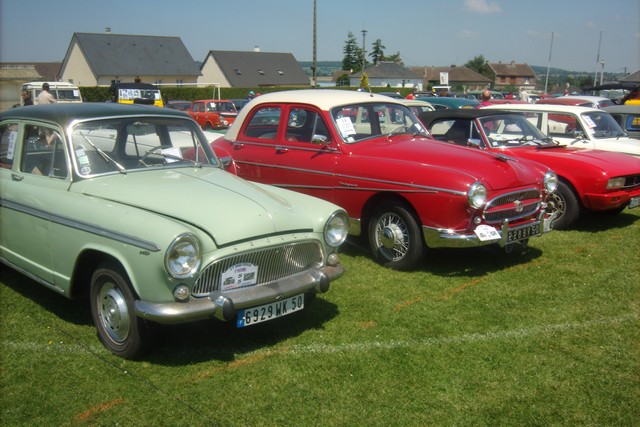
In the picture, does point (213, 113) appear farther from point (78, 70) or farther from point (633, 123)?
point (78, 70)

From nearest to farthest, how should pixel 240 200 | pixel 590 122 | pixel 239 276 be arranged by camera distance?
pixel 239 276 < pixel 240 200 < pixel 590 122

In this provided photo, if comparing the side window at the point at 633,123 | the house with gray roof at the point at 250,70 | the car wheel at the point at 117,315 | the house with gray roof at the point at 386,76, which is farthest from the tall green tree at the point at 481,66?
the car wheel at the point at 117,315

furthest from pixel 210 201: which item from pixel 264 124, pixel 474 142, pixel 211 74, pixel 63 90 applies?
pixel 211 74

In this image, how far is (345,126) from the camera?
6.70 meters

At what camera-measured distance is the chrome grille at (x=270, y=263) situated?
3.80 meters

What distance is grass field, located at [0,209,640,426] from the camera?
3469 millimetres

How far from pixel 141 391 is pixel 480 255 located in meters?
4.39

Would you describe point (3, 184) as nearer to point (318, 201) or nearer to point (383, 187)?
point (318, 201)

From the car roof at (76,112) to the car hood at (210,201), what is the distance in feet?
1.97

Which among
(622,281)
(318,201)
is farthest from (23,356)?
(622,281)

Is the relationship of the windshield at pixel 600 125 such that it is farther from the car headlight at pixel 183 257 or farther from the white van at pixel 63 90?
the white van at pixel 63 90

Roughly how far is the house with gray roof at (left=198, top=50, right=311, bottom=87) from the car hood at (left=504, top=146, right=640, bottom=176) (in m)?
62.5

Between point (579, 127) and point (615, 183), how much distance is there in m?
1.86

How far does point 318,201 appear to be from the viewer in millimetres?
4848
